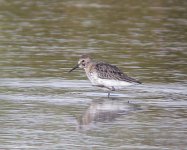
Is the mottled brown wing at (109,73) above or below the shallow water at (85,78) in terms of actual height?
above

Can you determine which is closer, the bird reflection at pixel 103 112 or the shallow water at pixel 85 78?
the shallow water at pixel 85 78

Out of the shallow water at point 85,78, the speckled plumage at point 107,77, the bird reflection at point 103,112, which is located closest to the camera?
the shallow water at point 85,78

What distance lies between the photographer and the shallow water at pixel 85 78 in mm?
12602

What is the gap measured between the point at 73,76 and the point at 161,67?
2.17m

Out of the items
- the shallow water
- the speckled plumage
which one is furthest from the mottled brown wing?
the shallow water

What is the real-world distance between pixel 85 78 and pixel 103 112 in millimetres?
3751

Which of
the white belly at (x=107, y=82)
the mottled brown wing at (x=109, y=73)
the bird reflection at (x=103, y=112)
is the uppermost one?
the mottled brown wing at (x=109, y=73)

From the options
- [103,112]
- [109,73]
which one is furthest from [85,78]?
[103,112]

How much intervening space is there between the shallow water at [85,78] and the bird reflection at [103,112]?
0.02m

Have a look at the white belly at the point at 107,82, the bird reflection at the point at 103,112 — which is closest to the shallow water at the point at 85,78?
the bird reflection at the point at 103,112

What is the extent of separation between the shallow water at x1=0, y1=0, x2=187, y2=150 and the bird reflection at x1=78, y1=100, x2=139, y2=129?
0.02m

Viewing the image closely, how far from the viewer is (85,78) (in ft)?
59.9

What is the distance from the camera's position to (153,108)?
48.9 ft

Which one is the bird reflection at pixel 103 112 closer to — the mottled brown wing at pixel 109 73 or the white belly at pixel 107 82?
the white belly at pixel 107 82
